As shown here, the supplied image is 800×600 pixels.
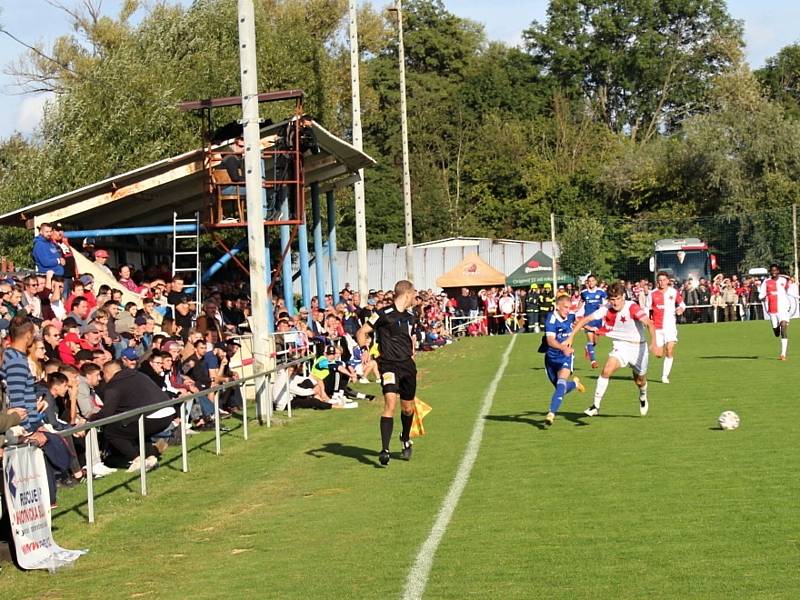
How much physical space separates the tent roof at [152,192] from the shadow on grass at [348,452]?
459 inches

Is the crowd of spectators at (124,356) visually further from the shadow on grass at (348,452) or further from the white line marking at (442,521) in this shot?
the white line marking at (442,521)

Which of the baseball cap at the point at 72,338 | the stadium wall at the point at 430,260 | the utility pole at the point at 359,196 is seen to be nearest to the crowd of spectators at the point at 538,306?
the stadium wall at the point at 430,260

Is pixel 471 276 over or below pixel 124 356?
over

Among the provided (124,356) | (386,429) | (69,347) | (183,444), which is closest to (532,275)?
(124,356)

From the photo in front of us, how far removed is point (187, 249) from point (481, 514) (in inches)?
1081

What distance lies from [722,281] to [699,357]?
21.7 metres

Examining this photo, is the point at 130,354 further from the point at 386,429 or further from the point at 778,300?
the point at 778,300

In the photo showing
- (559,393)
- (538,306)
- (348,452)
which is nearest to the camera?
(348,452)

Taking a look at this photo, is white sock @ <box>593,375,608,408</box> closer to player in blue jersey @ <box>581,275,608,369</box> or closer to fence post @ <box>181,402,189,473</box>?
fence post @ <box>181,402,189,473</box>

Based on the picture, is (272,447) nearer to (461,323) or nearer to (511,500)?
(511,500)

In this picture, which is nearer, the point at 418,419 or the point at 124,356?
the point at 418,419

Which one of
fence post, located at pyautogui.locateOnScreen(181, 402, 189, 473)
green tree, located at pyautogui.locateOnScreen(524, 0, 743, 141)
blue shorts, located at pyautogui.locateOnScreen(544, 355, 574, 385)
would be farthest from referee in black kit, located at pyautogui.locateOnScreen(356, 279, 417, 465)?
green tree, located at pyautogui.locateOnScreen(524, 0, 743, 141)

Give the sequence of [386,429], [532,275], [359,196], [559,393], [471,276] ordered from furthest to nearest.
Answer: [471,276]
[532,275]
[359,196]
[559,393]
[386,429]

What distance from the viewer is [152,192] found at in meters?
28.6
